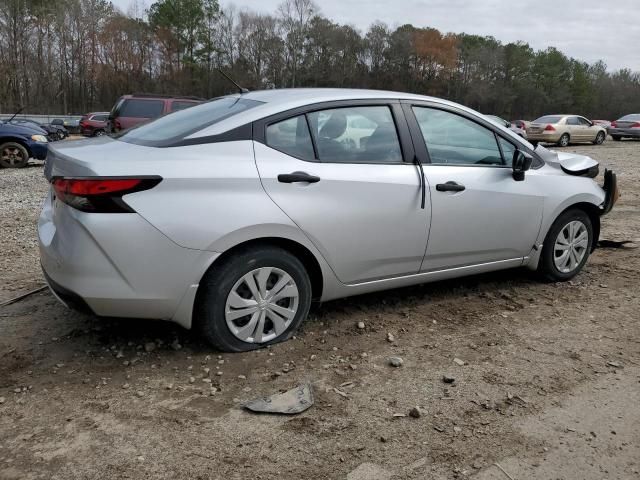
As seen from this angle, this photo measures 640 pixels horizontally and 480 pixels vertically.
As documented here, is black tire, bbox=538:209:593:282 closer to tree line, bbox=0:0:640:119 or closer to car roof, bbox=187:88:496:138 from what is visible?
car roof, bbox=187:88:496:138

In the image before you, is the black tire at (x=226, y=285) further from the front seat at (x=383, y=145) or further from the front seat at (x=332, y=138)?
the front seat at (x=383, y=145)

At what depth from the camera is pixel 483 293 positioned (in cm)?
455

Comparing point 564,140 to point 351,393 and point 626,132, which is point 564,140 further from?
point 351,393

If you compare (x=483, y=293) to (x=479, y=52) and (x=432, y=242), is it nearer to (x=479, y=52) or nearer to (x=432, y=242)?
(x=432, y=242)

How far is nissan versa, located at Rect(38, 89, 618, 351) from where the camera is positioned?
295 cm

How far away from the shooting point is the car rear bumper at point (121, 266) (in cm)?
289

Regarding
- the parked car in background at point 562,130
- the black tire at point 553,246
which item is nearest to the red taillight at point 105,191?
the black tire at point 553,246

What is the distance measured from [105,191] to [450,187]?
2235 millimetres

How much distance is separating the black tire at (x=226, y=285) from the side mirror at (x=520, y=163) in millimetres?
1896

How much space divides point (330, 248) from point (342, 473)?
1.46 m

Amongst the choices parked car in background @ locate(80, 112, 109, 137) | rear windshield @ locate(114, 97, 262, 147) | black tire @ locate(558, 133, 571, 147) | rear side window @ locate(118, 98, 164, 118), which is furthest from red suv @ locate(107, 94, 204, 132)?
black tire @ locate(558, 133, 571, 147)

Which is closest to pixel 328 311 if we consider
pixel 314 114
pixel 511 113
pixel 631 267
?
pixel 314 114

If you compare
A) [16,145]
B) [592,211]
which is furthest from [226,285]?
[16,145]

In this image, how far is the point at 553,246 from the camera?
15.2ft
